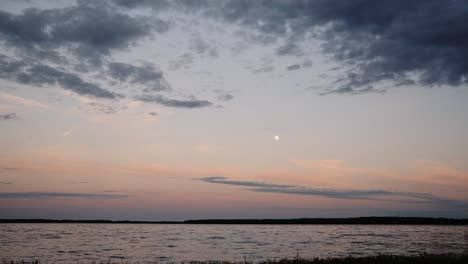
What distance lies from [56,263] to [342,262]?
31444 millimetres

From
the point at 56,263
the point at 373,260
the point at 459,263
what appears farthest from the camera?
the point at 56,263

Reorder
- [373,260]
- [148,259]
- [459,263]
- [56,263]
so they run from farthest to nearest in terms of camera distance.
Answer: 1. [148,259]
2. [56,263]
3. [373,260]
4. [459,263]

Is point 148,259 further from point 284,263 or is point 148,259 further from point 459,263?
point 459,263

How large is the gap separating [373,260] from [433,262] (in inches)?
152

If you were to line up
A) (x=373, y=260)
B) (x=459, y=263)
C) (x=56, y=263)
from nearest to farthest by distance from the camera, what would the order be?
(x=459, y=263), (x=373, y=260), (x=56, y=263)

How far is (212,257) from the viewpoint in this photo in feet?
171

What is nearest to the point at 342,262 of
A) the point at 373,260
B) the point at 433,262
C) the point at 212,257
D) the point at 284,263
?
the point at 373,260

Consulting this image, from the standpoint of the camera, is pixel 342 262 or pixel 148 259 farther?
pixel 148 259

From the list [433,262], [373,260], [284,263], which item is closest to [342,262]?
[373,260]

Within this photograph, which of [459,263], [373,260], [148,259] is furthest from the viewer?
[148,259]

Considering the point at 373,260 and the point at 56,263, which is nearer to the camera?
the point at 373,260

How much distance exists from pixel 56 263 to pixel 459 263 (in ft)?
126

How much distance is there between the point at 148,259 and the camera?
164 feet

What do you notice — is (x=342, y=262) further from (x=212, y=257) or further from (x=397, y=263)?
(x=212, y=257)
